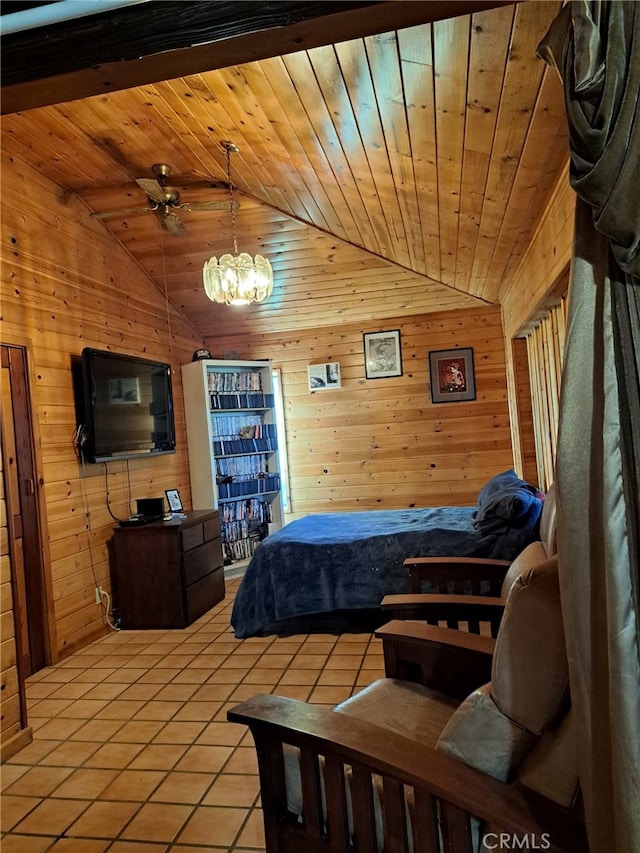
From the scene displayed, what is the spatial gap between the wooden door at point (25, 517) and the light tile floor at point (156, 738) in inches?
8.1

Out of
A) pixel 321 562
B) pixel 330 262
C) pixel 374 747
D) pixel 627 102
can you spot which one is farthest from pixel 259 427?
pixel 627 102

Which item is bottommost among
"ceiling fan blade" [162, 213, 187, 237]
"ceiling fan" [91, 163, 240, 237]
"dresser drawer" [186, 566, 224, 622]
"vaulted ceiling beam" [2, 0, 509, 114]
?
"dresser drawer" [186, 566, 224, 622]

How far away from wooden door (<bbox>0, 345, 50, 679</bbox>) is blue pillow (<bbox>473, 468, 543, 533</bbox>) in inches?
105

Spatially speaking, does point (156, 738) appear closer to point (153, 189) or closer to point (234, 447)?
point (153, 189)

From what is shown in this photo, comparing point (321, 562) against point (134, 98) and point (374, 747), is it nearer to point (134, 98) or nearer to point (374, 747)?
point (374, 747)

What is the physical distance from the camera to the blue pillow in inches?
119

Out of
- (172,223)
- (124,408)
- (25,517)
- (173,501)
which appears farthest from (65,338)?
(173,501)

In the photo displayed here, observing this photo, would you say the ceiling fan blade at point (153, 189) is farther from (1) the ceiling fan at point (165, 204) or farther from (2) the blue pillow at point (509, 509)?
(2) the blue pillow at point (509, 509)

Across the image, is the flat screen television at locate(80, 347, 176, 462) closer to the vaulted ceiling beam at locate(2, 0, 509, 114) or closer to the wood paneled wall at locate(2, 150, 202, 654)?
the wood paneled wall at locate(2, 150, 202, 654)

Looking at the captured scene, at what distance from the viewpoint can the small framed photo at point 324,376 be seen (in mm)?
5820

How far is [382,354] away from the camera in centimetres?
570

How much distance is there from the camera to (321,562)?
350 centimetres

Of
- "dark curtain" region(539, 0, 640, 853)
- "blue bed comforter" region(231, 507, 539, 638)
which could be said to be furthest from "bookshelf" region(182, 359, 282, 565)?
"dark curtain" region(539, 0, 640, 853)

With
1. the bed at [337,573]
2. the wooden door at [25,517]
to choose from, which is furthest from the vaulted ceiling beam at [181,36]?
the bed at [337,573]
